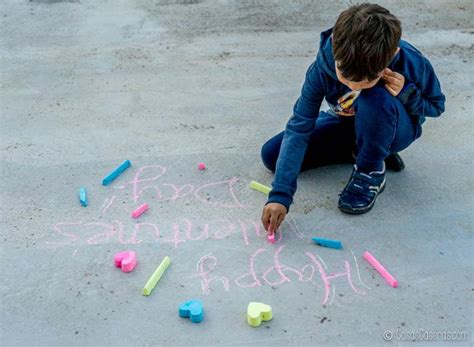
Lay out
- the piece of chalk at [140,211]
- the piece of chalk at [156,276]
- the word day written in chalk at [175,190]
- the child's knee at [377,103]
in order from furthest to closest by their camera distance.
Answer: the word day written in chalk at [175,190], the piece of chalk at [140,211], the child's knee at [377,103], the piece of chalk at [156,276]

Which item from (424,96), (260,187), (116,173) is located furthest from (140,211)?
(424,96)

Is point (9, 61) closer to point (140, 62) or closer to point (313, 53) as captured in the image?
point (140, 62)

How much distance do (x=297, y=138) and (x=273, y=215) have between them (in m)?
0.34

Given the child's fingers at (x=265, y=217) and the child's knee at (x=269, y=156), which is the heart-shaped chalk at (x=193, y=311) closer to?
the child's fingers at (x=265, y=217)

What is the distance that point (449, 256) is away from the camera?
241 cm

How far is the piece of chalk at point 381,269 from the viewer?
225 centimetres

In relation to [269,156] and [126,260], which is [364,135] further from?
[126,260]

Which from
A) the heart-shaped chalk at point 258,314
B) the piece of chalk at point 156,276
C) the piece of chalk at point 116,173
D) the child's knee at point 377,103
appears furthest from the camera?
the piece of chalk at point 116,173

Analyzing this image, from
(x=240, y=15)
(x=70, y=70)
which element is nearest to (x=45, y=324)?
(x=70, y=70)

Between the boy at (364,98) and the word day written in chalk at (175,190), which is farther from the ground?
the boy at (364,98)

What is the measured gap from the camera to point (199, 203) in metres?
2.71

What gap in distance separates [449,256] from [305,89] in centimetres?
87

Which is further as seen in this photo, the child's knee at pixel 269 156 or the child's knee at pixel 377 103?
the child's knee at pixel 269 156

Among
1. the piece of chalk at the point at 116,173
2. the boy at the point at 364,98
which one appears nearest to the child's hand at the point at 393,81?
the boy at the point at 364,98
